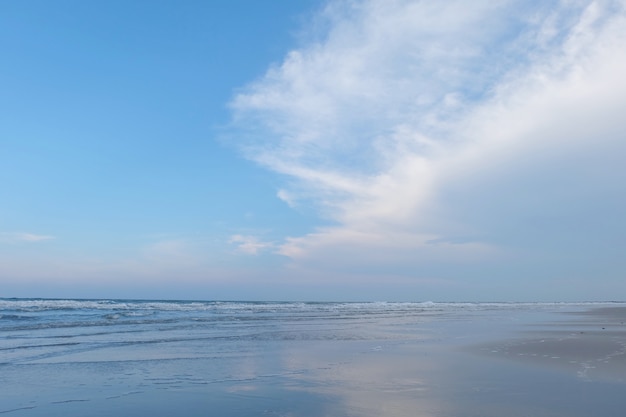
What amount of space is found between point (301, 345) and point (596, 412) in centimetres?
1076

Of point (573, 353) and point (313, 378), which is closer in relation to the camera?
point (313, 378)

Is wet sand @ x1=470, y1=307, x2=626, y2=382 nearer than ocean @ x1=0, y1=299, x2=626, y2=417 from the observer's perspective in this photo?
No

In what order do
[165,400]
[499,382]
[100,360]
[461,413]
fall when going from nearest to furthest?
[461,413]
[165,400]
[499,382]
[100,360]

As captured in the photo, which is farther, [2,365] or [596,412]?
[2,365]

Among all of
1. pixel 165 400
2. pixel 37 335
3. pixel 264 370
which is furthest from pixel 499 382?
pixel 37 335

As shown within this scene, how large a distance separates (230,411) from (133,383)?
3258mm

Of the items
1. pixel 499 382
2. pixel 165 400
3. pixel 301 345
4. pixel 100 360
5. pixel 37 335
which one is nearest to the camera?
pixel 165 400

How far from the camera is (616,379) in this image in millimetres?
9992

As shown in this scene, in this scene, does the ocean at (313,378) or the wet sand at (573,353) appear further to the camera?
the wet sand at (573,353)

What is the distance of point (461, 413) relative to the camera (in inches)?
294

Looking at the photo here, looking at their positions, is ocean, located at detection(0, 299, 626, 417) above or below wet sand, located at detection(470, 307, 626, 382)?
below

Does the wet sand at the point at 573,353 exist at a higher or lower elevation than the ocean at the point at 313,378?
higher

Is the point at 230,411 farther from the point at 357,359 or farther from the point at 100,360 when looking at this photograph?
the point at 100,360

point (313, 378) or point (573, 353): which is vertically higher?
point (573, 353)
